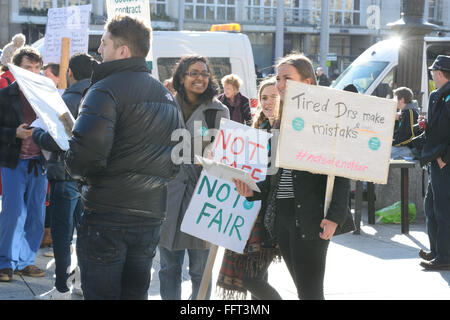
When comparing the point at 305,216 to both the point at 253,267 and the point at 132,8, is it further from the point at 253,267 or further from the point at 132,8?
the point at 132,8

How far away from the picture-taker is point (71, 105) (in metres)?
5.15

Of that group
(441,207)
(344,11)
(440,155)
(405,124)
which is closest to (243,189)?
(440,155)

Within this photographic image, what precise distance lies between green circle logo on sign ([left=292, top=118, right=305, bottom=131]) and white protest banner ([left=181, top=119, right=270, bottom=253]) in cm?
51

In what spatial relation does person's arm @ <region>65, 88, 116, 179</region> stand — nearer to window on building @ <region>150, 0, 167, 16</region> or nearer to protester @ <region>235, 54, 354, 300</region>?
protester @ <region>235, 54, 354, 300</region>

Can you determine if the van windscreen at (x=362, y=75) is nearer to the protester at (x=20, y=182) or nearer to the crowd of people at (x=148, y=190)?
the protester at (x=20, y=182)

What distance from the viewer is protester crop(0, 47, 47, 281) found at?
5.71m

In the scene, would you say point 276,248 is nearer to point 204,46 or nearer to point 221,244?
point 221,244

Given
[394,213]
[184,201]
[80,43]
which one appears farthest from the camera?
[394,213]

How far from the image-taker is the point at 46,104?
4.31 meters

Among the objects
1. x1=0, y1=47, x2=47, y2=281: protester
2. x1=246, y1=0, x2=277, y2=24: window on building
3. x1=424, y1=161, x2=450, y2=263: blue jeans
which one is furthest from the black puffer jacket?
x1=246, y1=0, x2=277, y2=24: window on building

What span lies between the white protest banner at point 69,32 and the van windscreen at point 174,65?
16.6 ft

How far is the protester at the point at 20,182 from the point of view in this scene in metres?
5.71
